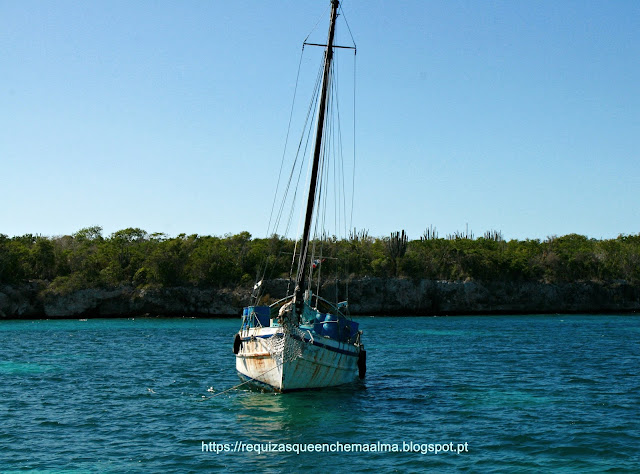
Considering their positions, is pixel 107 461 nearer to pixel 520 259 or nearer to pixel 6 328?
pixel 6 328

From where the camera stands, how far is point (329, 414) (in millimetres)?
22594

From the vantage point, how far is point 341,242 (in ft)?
396

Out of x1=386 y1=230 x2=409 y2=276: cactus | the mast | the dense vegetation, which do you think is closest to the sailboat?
the mast

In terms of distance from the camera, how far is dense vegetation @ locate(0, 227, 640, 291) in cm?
9981

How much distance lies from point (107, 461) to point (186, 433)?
3.38 metres

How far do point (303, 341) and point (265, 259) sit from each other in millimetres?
83749

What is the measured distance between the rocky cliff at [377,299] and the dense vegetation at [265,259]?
7.43 feet

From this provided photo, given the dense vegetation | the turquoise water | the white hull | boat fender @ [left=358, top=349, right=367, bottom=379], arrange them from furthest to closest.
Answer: the dense vegetation, boat fender @ [left=358, top=349, right=367, bottom=379], the white hull, the turquoise water

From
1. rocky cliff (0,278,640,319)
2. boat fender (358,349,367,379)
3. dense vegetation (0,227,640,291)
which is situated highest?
dense vegetation (0,227,640,291)

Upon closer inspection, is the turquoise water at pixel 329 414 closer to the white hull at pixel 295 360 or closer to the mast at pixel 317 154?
the white hull at pixel 295 360

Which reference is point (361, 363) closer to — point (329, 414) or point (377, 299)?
point (329, 414)

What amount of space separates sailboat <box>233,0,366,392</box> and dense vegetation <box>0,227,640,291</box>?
6530 centimetres

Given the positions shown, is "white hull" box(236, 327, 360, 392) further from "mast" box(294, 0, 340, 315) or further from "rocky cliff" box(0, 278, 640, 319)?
"rocky cliff" box(0, 278, 640, 319)

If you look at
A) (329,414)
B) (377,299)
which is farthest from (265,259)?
(329,414)
